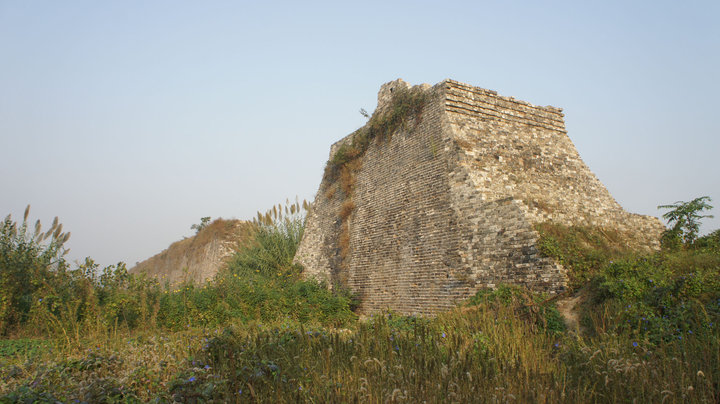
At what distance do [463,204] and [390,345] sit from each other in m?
6.59

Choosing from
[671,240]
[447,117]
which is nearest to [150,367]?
[447,117]

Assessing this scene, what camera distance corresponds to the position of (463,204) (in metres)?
10.1

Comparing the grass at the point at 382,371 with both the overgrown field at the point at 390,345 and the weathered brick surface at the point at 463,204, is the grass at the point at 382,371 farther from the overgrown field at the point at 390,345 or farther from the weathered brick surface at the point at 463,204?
the weathered brick surface at the point at 463,204

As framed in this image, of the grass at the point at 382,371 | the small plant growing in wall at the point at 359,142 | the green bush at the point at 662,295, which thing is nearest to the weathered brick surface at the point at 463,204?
the small plant growing in wall at the point at 359,142

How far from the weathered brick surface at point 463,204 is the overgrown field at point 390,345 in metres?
0.74

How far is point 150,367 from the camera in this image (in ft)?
15.9

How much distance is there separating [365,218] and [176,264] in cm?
1947

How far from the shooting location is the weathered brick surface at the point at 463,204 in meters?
9.27

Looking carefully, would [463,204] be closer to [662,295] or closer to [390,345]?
[662,295]

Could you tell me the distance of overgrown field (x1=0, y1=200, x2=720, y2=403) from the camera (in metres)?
3.31

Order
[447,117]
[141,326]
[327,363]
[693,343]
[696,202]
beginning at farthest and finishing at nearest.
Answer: [447,117]
[696,202]
[141,326]
[693,343]
[327,363]

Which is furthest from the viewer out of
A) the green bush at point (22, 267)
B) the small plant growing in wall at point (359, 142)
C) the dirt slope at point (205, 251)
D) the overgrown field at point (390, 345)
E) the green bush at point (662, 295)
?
the dirt slope at point (205, 251)

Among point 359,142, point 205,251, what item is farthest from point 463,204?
point 205,251

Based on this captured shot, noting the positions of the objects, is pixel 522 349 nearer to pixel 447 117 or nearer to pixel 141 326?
pixel 141 326
